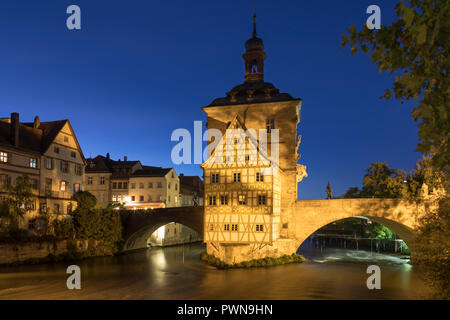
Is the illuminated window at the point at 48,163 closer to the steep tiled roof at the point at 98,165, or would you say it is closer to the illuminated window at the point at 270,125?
the steep tiled roof at the point at 98,165

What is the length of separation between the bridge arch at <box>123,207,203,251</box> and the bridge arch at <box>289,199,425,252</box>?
10358mm

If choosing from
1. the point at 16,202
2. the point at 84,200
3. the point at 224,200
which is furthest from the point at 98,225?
the point at 224,200

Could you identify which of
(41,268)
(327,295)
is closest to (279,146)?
(327,295)

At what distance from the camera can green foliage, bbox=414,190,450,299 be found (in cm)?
1450

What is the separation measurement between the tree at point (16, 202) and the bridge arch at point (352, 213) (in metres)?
23.4

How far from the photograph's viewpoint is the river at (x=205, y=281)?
2231 cm

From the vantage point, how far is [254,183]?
3088cm

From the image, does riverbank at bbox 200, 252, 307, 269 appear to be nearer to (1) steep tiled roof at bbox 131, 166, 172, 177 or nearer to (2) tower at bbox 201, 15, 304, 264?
(2) tower at bbox 201, 15, 304, 264

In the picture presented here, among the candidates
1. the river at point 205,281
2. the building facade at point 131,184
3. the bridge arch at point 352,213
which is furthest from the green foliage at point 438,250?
the building facade at point 131,184

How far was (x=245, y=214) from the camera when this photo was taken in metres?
30.8

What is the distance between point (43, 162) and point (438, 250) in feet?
114

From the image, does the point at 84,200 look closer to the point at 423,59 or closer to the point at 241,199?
the point at 241,199

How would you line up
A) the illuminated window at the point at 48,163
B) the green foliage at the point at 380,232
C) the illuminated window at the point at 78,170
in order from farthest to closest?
1. the green foliage at the point at 380,232
2. the illuminated window at the point at 78,170
3. the illuminated window at the point at 48,163
